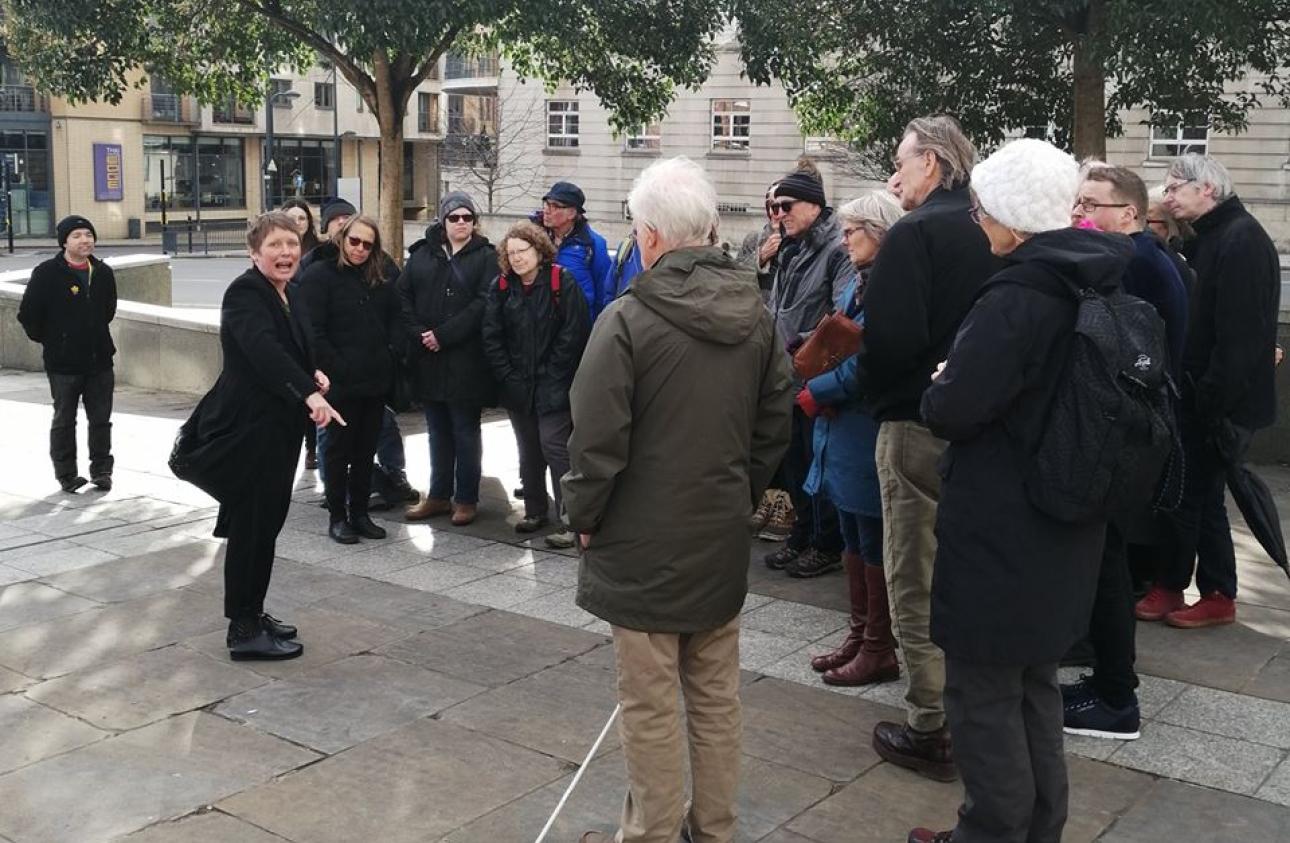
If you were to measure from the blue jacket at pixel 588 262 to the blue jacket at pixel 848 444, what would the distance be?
3.05m

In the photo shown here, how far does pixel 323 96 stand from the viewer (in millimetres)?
61125

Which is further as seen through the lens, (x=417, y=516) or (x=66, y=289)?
(x=66, y=289)

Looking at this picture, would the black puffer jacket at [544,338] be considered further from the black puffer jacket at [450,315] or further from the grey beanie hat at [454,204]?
the grey beanie hat at [454,204]

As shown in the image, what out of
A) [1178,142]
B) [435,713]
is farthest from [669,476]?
[1178,142]

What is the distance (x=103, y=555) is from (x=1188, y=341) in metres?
5.43

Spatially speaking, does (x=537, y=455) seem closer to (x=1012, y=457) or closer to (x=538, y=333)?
(x=538, y=333)

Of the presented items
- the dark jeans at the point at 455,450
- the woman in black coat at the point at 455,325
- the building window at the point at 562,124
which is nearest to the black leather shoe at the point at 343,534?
the woman in black coat at the point at 455,325

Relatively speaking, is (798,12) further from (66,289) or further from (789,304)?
(789,304)

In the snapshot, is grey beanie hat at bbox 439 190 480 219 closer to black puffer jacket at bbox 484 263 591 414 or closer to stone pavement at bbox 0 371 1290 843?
black puffer jacket at bbox 484 263 591 414

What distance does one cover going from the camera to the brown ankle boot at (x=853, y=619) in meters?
5.28

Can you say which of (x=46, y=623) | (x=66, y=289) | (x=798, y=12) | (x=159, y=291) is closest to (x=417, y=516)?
(x=46, y=623)

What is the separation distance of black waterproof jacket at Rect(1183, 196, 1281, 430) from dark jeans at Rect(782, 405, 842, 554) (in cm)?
180

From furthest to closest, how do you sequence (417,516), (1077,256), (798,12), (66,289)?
(798,12) < (66,289) < (417,516) < (1077,256)

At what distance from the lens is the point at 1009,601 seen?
138 inches
